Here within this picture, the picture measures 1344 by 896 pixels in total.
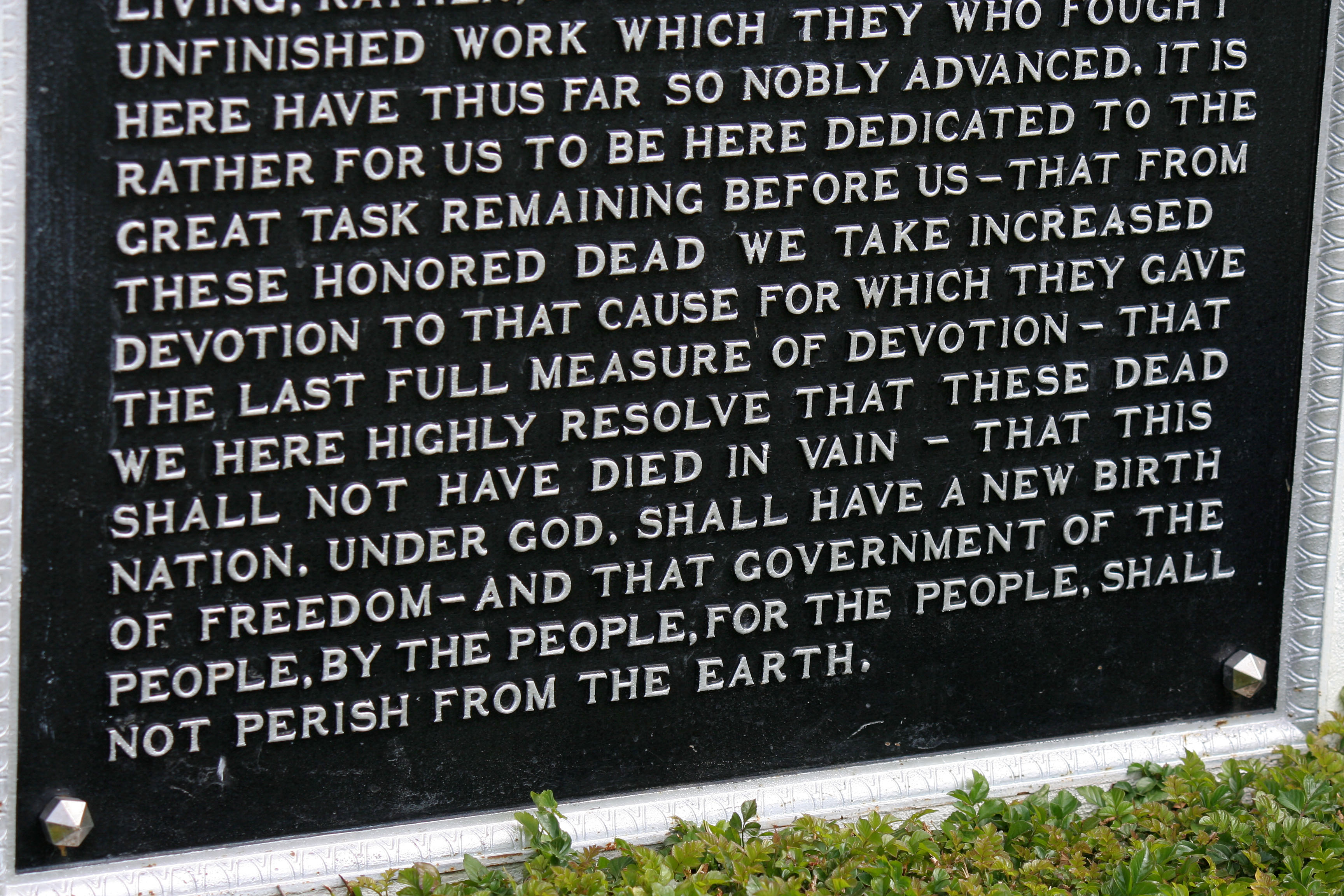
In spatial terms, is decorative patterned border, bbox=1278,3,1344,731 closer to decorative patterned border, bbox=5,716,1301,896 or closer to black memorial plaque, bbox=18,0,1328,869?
black memorial plaque, bbox=18,0,1328,869

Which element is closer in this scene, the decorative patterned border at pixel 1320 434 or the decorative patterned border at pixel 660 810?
the decorative patterned border at pixel 660 810

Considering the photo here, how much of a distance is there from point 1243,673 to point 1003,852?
966 mm

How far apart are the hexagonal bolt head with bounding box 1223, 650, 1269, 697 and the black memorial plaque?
0.04m

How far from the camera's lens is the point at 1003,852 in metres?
3.71

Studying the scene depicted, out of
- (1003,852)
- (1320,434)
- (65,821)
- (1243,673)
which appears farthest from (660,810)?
(1320,434)

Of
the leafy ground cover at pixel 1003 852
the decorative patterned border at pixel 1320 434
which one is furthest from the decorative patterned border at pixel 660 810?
the decorative patterned border at pixel 1320 434

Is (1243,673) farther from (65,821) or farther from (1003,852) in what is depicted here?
(65,821)

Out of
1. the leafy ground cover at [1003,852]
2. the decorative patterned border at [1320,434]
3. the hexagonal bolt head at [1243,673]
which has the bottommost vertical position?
the leafy ground cover at [1003,852]

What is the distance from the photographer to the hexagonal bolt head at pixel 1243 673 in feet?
13.6

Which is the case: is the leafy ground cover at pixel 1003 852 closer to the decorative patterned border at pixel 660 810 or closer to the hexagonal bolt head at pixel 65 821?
the decorative patterned border at pixel 660 810

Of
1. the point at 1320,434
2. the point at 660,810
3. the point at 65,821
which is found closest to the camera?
the point at 65,821

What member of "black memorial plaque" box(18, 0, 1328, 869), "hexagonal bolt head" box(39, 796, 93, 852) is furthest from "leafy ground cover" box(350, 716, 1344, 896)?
"hexagonal bolt head" box(39, 796, 93, 852)

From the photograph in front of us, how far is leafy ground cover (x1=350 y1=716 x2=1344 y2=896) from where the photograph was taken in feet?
11.5

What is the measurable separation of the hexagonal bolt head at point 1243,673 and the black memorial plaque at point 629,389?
1.5 inches
